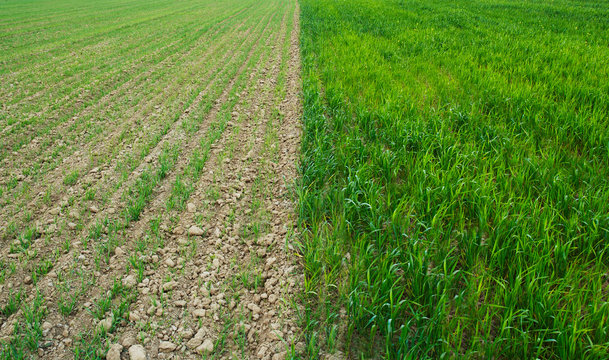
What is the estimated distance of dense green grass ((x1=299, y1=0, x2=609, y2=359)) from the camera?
7.16 feet

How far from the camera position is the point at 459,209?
3.25 m

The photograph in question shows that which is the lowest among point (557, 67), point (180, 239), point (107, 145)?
point (180, 239)

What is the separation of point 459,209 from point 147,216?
11.5 feet

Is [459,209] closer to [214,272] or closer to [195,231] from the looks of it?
[214,272]

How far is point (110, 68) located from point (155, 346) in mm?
10076

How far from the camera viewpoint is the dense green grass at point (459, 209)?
2182 mm

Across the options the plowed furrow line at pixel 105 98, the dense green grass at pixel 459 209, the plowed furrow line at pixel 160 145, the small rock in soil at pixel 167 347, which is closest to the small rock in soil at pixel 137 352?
the small rock in soil at pixel 167 347

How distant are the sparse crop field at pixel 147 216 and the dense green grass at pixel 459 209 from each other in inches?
20.4

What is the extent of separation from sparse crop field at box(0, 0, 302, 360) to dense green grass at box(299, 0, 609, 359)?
0.52m

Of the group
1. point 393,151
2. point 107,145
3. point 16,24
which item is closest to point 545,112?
point 393,151

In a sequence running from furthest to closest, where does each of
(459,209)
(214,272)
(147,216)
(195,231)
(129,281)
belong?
1. (147,216)
2. (195,231)
3. (459,209)
4. (214,272)
5. (129,281)

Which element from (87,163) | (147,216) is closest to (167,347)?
(147,216)

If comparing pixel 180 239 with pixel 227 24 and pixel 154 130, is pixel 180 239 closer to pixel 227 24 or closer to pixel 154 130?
pixel 154 130

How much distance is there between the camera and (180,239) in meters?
3.45
